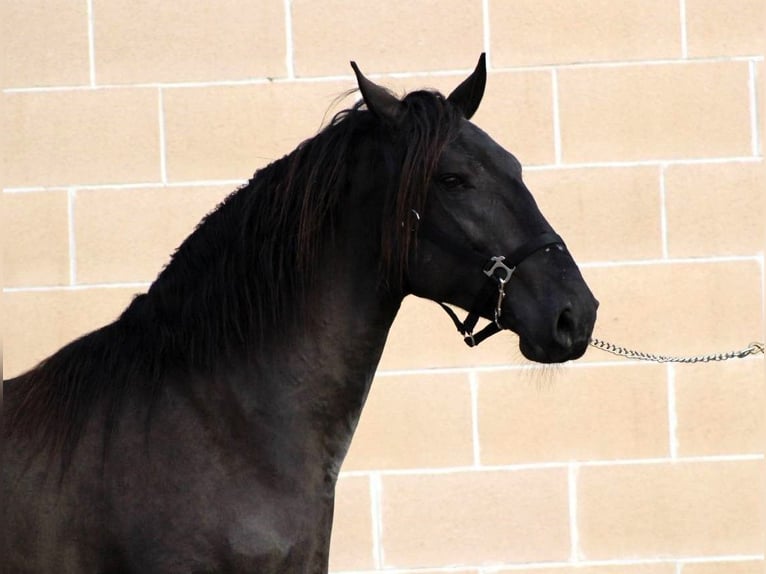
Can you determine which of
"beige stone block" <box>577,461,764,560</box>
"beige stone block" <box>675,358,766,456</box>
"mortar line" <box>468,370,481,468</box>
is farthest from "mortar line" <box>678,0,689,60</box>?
"beige stone block" <box>577,461,764,560</box>

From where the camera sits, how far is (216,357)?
2.37 meters

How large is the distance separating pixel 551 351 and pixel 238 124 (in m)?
2.20

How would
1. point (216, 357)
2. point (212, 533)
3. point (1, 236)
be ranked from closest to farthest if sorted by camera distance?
point (212, 533), point (216, 357), point (1, 236)

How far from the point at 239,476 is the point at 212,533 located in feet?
0.42

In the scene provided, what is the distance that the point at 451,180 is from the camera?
237 centimetres

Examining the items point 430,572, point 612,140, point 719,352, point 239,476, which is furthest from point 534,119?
point 239,476

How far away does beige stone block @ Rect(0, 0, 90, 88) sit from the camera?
417 centimetres

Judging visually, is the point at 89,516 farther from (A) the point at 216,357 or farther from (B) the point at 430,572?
(B) the point at 430,572

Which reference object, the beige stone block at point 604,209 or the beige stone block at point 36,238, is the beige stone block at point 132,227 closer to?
the beige stone block at point 36,238

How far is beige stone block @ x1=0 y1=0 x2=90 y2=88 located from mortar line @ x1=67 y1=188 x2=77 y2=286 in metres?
0.43

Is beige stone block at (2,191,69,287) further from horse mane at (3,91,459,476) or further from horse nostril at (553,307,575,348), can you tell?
horse nostril at (553,307,575,348)

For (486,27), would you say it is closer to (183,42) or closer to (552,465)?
(183,42)

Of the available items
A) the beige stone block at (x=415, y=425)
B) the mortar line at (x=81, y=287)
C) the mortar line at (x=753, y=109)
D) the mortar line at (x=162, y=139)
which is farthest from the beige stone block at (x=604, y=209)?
the mortar line at (x=81, y=287)

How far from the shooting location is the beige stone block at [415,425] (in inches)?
162
